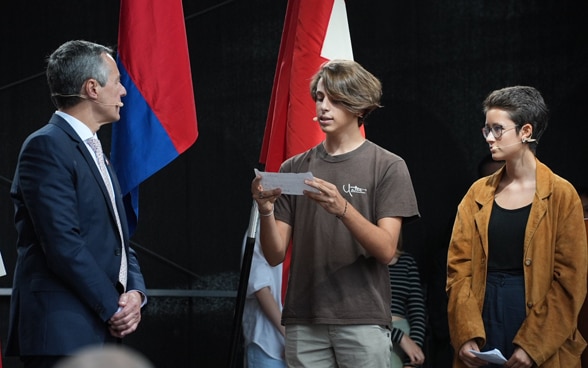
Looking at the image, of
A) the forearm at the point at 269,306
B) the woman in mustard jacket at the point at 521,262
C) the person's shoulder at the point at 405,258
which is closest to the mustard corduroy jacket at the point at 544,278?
the woman in mustard jacket at the point at 521,262

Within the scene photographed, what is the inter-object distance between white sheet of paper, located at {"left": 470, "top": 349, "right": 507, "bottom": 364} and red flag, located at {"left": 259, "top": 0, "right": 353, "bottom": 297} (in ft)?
3.44

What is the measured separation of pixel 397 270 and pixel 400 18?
64.9 inches

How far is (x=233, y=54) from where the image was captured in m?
5.78

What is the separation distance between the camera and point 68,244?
3008mm

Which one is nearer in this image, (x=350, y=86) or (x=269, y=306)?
(x=350, y=86)

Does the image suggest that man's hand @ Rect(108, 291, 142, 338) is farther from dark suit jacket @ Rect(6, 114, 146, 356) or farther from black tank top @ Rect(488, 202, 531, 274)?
black tank top @ Rect(488, 202, 531, 274)

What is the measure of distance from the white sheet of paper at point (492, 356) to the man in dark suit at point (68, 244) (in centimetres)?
121

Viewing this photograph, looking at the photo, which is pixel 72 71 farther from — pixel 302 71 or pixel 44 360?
pixel 302 71

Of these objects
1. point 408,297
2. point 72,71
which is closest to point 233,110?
point 408,297

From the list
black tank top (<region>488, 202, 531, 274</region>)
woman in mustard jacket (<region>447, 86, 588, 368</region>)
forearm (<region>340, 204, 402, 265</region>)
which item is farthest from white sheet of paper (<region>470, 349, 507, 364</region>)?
forearm (<region>340, 204, 402, 265</region>)

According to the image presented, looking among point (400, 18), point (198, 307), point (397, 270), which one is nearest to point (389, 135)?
point (400, 18)

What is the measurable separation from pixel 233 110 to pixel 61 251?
9.40 feet

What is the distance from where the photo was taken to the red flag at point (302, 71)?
13.8ft

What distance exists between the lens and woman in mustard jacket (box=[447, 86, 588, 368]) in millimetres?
3502
